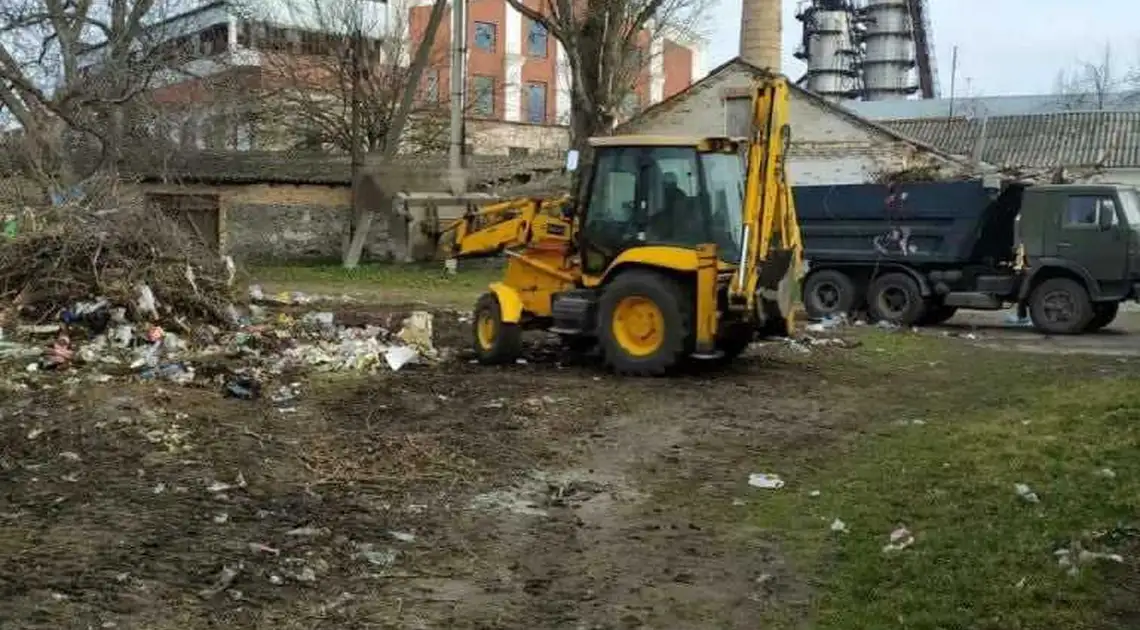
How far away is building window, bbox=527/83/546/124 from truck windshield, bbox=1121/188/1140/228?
167 feet

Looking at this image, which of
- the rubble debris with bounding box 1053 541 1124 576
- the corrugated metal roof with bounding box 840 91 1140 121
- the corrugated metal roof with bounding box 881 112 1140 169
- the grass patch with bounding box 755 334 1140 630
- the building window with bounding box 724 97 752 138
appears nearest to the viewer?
the grass patch with bounding box 755 334 1140 630

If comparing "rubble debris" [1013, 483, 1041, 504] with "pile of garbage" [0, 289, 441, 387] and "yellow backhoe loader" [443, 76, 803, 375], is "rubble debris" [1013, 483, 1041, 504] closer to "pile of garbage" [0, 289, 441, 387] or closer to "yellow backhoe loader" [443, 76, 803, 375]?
"yellow backhoe loader" [443, 76, 803, 375]

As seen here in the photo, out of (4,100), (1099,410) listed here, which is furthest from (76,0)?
(1099,410)

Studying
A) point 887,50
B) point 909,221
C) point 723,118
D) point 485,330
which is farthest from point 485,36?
point 485,330

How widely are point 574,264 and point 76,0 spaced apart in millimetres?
14684

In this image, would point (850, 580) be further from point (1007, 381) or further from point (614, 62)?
point (614, 62)

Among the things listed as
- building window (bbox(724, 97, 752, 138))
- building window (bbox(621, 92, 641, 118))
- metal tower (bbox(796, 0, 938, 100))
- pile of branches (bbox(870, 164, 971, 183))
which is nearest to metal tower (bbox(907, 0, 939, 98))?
metal tower (bbox(796, 0, 938, 100))

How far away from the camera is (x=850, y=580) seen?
5.13 metres

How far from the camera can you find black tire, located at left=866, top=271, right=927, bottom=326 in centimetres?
1645

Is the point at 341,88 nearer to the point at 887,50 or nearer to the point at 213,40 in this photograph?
the point at 213,40

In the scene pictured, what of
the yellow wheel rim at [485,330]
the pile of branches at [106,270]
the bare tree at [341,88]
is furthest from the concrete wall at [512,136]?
the yellow wheel rim at [485,330]

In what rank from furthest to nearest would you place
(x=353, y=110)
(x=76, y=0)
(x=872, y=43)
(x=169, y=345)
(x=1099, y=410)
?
(x=872, y=43) < (x=353, y=110) < (x=76, y=0) < (x=169, y=345) < (x=1099, y=410)

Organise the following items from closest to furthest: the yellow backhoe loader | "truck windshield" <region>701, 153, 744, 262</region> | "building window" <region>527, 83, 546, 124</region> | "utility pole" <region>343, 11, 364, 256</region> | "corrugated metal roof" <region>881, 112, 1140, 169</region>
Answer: the yellow backhoe loader, "truck windshield" <region>701, 153, 744, 262</region>, "utility pole" <region>343, 11, 364, 256</region>, "corrugated metal roof" <region>881, 112, 1140, 169</region>, "building window" <region>527, 83, 546, 124</region>

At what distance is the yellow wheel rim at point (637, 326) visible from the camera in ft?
34.3
